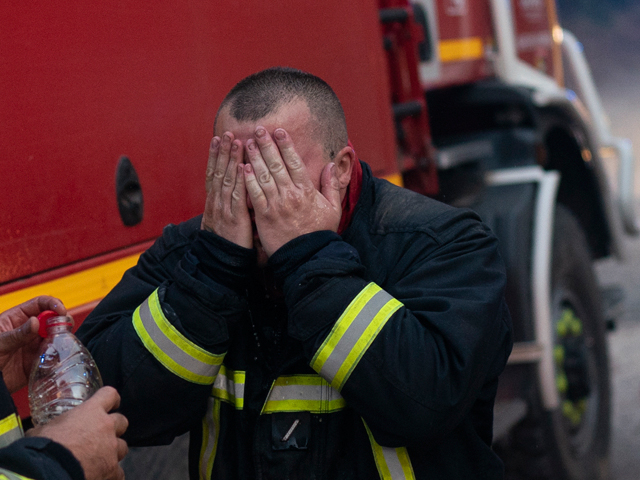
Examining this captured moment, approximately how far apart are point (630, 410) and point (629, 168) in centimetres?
138

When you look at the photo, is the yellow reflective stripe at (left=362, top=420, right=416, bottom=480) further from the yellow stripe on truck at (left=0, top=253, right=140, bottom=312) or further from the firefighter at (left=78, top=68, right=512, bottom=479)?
the yellow stripe on truck at (left=0, top=253, right=140, bottom=312)

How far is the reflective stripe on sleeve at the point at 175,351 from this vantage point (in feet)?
4.86

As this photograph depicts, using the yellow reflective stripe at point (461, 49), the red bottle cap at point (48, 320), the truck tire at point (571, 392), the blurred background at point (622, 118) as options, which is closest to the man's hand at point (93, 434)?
the red bottle cap at point (48, 320)

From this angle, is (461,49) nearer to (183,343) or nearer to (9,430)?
(183,343)

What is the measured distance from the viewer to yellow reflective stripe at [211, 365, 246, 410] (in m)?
1.56

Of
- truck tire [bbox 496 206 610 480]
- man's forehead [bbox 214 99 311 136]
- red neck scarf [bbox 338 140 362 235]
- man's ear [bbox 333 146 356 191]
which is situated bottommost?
truck tire [bbox 496 206 610 480]

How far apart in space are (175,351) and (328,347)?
0.98 feet

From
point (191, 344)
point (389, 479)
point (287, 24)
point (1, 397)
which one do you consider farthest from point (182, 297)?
point (287, 24)

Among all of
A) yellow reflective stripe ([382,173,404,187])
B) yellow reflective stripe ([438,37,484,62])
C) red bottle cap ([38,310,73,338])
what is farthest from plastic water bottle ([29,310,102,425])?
yellow reflective stripe ([438,37,484,62])

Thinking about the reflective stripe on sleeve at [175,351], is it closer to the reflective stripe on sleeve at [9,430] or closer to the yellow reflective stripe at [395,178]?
the reflective stripe on sleeve at [9,430]

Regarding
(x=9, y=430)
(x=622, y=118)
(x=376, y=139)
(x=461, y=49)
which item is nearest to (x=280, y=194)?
(x=9, y=430)

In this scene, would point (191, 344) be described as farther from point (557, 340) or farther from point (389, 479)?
point (557, 340)

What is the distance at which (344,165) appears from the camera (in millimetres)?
1644

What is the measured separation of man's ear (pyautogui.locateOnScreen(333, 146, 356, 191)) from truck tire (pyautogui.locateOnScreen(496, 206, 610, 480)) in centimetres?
204
